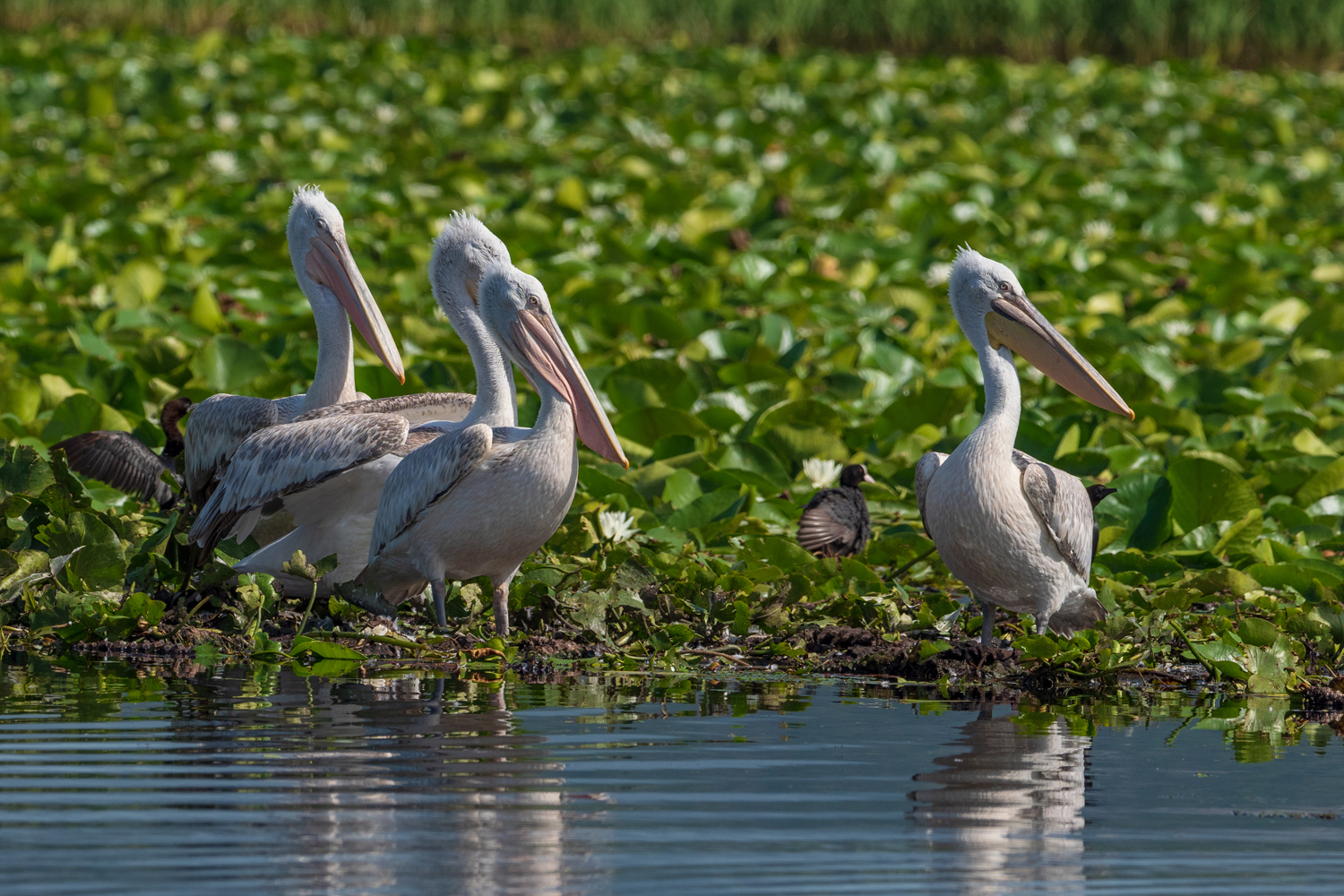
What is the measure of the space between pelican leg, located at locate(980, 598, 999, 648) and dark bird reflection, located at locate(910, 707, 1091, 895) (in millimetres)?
840

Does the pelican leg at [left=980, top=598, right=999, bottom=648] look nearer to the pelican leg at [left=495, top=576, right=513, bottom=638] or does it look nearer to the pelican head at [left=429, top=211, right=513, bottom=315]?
the pelican leg at [left=495, top=576, right=513, bottom=638]

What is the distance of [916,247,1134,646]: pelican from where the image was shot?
4688mm

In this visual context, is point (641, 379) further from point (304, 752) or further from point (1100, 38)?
point (1100, 38)

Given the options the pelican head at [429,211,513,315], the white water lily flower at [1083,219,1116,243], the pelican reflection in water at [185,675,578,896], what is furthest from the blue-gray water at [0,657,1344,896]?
the white water lily flower at [1083,219,1116,243]

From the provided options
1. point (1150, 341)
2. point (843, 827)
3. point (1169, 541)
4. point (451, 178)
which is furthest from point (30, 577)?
point (451, 178)

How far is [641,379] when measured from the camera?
7.17m

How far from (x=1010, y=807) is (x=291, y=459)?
2620 millimetres

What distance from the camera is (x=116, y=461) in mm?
5973

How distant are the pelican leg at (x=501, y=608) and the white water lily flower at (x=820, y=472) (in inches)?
72.9

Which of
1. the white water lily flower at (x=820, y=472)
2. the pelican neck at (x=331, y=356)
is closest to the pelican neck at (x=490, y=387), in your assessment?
the pelican neck at (x=331, y=356)

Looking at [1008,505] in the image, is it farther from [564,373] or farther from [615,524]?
[615,524]

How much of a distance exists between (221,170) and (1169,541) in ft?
24.7

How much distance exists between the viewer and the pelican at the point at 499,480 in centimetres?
468

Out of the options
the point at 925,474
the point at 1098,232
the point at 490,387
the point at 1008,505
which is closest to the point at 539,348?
the point at 490,387
